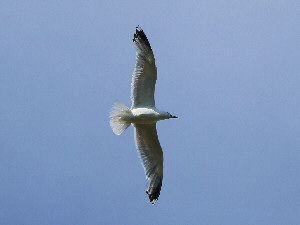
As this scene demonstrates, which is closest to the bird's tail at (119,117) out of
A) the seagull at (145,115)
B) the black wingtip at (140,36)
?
the seagull at (145,115)

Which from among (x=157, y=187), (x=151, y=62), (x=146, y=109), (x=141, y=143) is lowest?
(x=157, y=187)

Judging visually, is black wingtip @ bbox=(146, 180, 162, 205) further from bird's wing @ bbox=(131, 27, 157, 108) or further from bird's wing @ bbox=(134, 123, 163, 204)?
bird's wing @ bbox=(131, 27, 157, 108)

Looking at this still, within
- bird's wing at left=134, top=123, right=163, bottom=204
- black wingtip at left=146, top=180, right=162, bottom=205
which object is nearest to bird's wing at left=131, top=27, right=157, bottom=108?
bird's wing at left=134, top=123, right=163, bottom=204

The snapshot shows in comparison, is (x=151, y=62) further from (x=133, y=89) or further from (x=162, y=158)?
(x=162, y=158)

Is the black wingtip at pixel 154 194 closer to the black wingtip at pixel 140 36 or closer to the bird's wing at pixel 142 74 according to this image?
the bird's wing at pixel 142 74

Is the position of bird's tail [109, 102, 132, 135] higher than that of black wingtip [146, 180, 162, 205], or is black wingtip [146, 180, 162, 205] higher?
bird's tail [109, 102, 132, 135]

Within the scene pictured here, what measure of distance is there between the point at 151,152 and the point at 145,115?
→ 81cm

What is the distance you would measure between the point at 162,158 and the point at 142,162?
40cm

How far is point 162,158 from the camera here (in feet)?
30.6

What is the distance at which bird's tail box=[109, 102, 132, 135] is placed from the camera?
28.7 feet

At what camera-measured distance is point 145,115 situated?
8898mm

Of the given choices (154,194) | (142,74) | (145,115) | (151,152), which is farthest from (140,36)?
(154,194)

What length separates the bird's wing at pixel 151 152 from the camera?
9242 millimetres

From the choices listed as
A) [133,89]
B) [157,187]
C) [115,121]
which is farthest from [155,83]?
[157,187]
